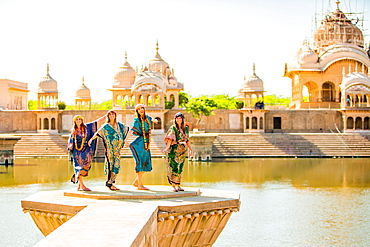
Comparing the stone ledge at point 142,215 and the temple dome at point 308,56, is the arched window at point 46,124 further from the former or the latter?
the stone ledge at point 142,215

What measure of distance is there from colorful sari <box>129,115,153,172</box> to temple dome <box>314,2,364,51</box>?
3311 centimetres

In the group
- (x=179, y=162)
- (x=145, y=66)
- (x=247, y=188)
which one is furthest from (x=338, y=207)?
(x=145, y=66)

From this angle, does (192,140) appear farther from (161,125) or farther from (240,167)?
(161,125)

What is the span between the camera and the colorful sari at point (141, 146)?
784 cm

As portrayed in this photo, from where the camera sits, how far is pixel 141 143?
7.86m

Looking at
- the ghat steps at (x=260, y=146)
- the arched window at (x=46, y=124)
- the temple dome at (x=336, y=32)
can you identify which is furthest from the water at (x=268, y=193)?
the temple dome at (x=336, y=32)

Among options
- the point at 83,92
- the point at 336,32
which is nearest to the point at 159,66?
the point at 83,92

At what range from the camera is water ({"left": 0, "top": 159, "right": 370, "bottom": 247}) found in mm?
9923

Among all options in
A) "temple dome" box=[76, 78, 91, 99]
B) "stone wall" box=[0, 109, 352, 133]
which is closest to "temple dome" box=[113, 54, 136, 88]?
"temple dome" box=[76, 78, 91, 99]

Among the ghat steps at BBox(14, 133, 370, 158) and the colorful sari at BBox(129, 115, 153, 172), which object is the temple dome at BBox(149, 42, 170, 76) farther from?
the colorful sari at BBox(129, 115, 153, 172)

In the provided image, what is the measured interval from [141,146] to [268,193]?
7453 millimetres

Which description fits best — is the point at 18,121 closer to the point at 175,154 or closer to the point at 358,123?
the point at 358,123

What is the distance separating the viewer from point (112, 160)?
26.0ft

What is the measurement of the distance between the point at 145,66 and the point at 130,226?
32.4m
